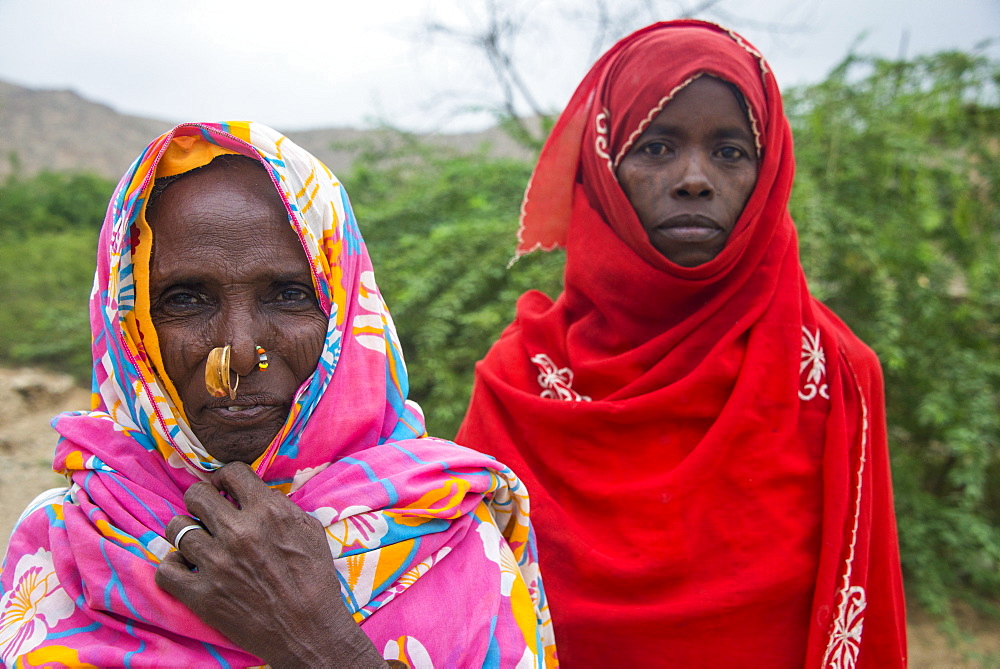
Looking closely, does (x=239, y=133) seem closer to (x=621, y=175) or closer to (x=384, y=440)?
(x=384, y=440)

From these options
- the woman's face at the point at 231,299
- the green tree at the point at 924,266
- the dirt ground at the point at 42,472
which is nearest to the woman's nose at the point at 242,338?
the woman's face at the point at 231,299

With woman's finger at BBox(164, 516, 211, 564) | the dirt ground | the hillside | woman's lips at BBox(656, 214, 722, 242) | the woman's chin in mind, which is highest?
the hillside

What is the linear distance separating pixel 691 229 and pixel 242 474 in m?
1.24

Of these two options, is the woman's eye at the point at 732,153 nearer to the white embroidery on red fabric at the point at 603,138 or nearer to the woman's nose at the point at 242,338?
the white embroidery on red fabric at the point at 603,138

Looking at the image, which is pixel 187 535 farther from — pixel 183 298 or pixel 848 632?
pixel 848 632

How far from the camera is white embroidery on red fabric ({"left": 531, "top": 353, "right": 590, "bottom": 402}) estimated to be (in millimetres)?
1926

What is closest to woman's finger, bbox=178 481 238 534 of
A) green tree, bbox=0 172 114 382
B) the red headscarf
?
the red headscarf

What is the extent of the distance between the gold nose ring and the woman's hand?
0.56 ft

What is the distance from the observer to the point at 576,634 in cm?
174

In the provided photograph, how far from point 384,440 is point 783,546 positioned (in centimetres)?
102

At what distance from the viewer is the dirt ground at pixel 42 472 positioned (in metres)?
3.45

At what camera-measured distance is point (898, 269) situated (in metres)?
3.84

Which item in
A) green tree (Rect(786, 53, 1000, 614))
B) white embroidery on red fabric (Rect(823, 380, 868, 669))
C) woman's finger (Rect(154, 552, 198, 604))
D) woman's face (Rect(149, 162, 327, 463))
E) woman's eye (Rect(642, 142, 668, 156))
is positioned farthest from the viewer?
green tree (Rect(786, 53, 1000, 614))

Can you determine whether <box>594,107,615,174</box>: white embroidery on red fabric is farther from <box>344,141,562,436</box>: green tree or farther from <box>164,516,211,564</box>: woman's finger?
<box>344,141,562,436</box>: green tree
